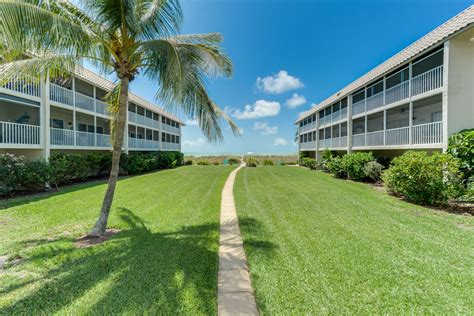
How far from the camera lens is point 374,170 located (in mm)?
13195

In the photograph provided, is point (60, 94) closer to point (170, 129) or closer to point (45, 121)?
point (45, 121)

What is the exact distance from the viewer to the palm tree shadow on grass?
2.82 metres

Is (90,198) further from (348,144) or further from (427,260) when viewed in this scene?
(348,144)

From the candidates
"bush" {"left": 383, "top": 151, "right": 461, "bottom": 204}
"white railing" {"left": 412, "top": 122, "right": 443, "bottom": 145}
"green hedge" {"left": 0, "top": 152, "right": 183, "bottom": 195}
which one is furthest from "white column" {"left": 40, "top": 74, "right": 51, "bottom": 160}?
"white railing" {"left": 412, "top": 122, "right": 443, "bottom": 145}

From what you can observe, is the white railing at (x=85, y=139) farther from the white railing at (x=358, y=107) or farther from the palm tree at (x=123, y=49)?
the white railing at (x=358, y=107)

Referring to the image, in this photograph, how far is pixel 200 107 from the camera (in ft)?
18.9

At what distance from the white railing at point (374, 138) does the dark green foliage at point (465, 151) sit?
18.5 ft

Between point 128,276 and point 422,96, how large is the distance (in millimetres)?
14773

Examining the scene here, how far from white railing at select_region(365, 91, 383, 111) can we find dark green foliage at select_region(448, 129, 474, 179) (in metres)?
6.64

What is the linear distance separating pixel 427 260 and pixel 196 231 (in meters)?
5.06

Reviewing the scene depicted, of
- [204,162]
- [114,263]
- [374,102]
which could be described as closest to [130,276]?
[114,263]

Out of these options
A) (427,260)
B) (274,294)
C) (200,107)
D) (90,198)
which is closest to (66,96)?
(90,198)

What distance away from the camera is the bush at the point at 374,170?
13.1 metres

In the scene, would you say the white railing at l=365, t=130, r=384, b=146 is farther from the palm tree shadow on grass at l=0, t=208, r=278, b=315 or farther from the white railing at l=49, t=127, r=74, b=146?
the white railing at l=49, t=127, r=74, b=146
